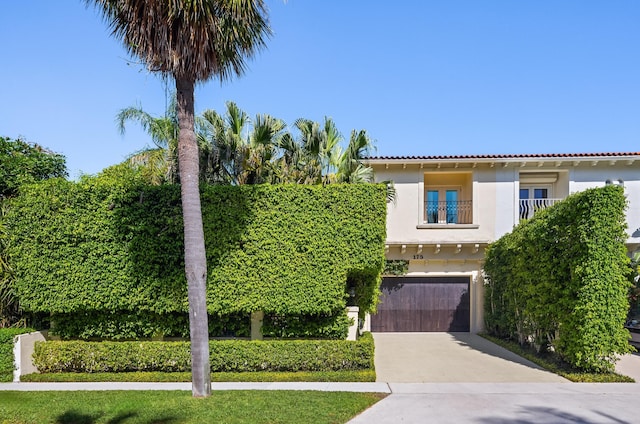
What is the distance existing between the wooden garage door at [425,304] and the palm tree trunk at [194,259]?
11614 millimetres

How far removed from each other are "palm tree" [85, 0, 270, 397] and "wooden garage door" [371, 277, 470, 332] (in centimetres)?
1174

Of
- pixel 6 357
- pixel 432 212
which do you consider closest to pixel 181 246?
pixel 6 357

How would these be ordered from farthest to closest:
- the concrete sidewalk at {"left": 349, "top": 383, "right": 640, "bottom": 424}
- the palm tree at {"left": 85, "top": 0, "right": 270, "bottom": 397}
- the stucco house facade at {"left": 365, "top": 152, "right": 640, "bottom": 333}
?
the stucco house facade at {"left": 365, "top": 152, "right": 640, "bottom": 333}
the palm tree at {"left": 85, "top": 0, "right": 270, "bottom": 397}
the concrete sidewalk at {"left": 349, "top": 383, "right": 640, "bottom": 424}

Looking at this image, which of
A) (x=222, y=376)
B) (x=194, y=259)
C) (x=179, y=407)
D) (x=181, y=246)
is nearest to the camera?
(x=179, y=407)

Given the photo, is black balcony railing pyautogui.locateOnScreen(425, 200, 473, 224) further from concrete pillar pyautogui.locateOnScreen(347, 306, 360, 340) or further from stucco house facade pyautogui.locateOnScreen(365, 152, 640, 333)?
concrete pillar pyautogui.locateOnScreen(347, 306, 360, 340)

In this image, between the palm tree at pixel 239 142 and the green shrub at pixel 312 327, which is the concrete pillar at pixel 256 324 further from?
the palm tree at pixel 239 142

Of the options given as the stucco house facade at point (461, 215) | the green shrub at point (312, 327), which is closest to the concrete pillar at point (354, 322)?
the green shrub at point (312, 327)

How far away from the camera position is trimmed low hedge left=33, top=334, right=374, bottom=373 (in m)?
10.6

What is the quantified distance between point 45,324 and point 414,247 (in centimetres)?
1309

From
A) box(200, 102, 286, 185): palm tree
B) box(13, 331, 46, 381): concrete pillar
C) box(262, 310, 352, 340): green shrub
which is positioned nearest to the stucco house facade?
box(200, 102, 286, 185): palm tree

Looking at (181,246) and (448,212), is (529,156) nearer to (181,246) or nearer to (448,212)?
(448,212)

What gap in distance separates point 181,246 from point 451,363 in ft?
26.1

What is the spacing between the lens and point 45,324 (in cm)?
1198

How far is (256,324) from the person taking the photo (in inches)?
469
